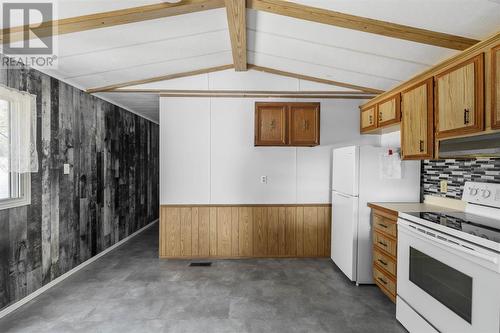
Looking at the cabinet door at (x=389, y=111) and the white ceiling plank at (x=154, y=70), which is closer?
the cabinet door at (x=389, y=111)

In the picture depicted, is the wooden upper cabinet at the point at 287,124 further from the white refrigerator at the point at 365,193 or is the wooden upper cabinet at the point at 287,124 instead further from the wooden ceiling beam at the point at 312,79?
the white refrigerator at the point at 365,193

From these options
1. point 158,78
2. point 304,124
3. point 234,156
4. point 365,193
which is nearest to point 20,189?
point 158,78

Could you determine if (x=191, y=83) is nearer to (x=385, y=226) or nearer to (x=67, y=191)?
(x=67, y=191)

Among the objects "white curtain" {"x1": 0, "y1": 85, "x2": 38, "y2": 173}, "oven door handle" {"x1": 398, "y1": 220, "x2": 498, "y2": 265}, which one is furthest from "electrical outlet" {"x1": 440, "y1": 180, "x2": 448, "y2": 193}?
"white curtain" {"x1": 0, "y1": 85, "x2": 38, "y2": 173}

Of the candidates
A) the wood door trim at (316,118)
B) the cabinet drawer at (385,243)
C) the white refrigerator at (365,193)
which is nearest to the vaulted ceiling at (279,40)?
the wood door trim at (316,118)

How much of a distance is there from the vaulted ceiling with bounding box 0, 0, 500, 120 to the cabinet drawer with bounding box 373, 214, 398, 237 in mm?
1529

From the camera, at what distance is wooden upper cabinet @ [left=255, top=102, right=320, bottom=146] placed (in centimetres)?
358

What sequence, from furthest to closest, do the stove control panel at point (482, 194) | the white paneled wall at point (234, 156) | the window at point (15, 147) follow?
the white paneled wall at point (234, 156) → the window at point (15, 147) → the stove control panel at point (482, 194)

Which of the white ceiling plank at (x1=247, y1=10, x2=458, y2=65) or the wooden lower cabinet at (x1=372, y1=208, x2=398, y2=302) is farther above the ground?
the white ceiling plank at (x1=247, y1=10, x2=458, y2=65)

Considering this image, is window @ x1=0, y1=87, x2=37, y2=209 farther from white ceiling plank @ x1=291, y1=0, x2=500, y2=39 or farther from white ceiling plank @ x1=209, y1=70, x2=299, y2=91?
white ceiling plank @ x1=291, y1=0, x2=500, y2=39

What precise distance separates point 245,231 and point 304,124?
5.54ft

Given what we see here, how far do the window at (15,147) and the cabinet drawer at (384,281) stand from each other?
3502 millimetres

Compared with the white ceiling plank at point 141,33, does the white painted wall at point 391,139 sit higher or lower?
lower

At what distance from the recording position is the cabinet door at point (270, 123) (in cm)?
358
